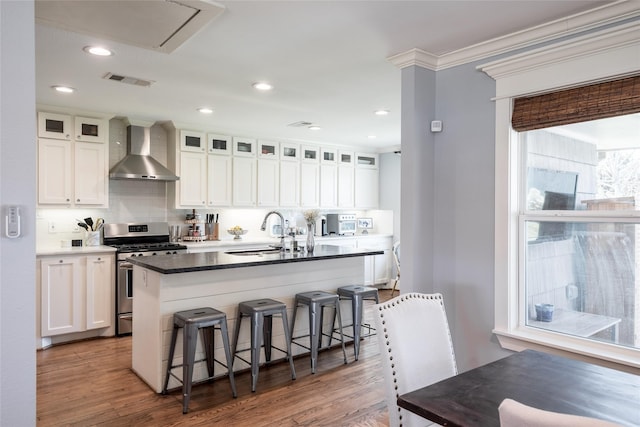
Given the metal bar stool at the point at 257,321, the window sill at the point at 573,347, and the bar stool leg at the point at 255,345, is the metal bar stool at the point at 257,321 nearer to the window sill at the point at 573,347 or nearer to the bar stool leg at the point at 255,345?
the bar stool leg at the point at 255,345

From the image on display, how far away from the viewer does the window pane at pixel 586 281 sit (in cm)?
238

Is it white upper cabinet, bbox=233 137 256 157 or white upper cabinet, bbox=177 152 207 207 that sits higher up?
white upper cabinet, bbox=233 137 256 157

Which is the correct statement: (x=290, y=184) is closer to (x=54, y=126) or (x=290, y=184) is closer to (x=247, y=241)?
(x=247, y=241)

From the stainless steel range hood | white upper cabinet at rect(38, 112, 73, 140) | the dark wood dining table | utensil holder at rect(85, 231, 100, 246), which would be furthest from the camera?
the stainless steel range hood

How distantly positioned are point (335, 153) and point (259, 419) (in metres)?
4.94

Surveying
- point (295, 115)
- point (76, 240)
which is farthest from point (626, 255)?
point (76, 240)

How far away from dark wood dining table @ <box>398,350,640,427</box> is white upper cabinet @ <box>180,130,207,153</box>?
4.72 metres

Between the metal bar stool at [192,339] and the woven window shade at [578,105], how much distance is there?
7.99 feet

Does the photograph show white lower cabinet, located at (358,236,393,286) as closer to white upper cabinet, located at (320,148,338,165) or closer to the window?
white upper cabinet, located at (320,148,338,165)

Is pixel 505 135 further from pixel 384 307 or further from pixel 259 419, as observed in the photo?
pixel 259 419

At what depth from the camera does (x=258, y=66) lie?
128 inches

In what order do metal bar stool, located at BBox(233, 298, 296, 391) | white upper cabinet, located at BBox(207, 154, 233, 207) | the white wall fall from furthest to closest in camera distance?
1. white upper cabinet, located at BBox(207, 154, 233, 207)
2. metal bar stool, located at BBox(233, 298, 296, 391)
3. the white wall

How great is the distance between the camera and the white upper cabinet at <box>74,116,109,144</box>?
4.70 meters

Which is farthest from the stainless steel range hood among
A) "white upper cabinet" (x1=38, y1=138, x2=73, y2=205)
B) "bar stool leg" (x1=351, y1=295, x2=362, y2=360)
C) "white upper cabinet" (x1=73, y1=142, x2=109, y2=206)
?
"bar stool leg" (x1=351, y1=295, x2=362, y2=360)
